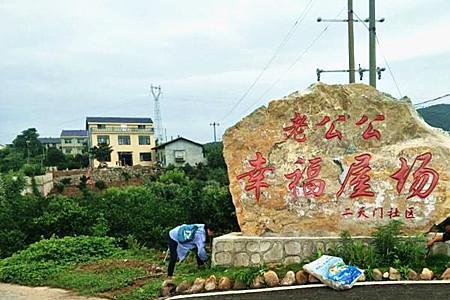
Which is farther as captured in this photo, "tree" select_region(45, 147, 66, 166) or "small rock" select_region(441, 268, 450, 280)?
"tree" select_region(45, 147, 66, 166)

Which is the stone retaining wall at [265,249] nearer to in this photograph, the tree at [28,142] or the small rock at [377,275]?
the small rock at [377,275]

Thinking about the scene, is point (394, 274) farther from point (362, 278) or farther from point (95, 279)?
point (95, 279)

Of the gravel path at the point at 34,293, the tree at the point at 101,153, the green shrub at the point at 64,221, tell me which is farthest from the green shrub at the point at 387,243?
the tree at the point at 101,153

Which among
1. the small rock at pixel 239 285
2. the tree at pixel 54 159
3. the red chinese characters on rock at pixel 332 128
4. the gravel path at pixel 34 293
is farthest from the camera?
the tree at pixel 54 159

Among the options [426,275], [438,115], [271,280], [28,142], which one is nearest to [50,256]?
[271,280]

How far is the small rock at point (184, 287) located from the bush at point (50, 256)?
297 centimetres

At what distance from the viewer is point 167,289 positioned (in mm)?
6793

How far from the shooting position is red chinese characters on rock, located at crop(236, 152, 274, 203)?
8086 millimetres

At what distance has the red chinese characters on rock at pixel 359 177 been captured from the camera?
25.2 feet

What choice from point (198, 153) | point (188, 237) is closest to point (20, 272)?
point (188, 237)

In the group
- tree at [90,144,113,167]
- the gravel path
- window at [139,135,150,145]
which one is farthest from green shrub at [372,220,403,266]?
window at [139,135,150,145]

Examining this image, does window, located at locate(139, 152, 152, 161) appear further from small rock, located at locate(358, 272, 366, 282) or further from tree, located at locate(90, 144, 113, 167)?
small rock, located at locate(358, 272, 366, 282)

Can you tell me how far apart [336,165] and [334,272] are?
6.45ft

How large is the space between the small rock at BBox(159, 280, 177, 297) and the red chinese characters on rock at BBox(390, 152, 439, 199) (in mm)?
3300
